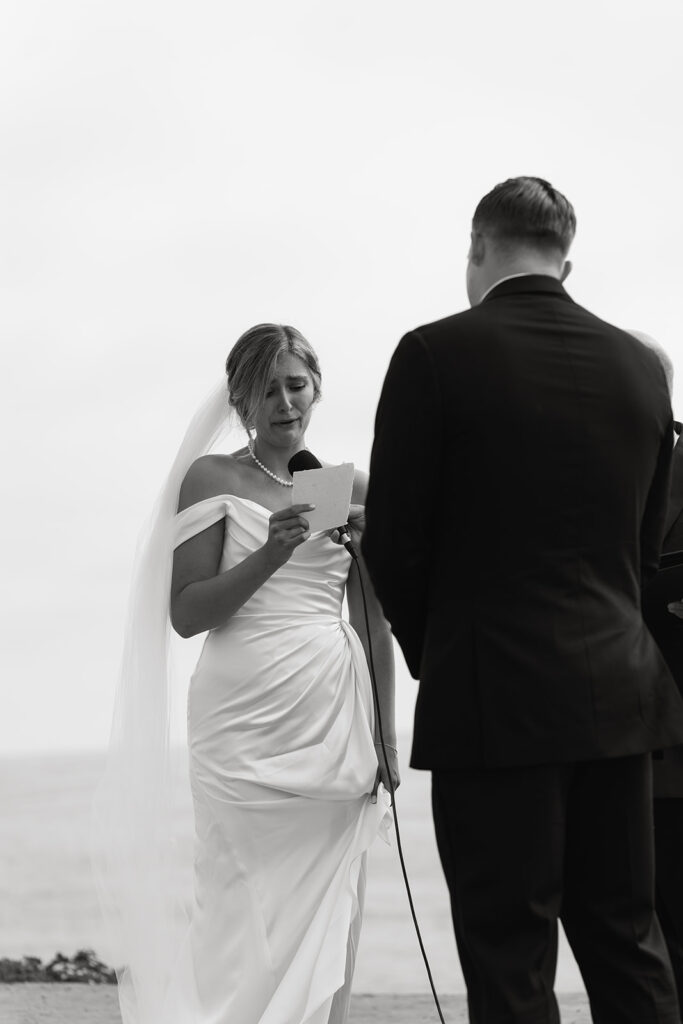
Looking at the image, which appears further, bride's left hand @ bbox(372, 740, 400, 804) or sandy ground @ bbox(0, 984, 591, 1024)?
sandy ground @ bbox(0, 984, 591, 1024)

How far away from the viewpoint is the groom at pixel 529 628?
1736mm

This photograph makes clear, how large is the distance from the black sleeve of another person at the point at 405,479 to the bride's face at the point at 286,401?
0.95 metres

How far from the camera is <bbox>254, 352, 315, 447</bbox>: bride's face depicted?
8.98 ft

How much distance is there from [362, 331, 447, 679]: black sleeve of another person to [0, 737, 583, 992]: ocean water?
12.7 feet

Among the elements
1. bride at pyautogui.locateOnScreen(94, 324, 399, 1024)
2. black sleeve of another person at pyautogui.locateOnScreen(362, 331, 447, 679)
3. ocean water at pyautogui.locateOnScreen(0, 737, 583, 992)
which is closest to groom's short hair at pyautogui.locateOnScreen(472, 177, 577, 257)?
black sleeve of another person at pyautogui.locateOnScreen(362, 331, 447, 679)

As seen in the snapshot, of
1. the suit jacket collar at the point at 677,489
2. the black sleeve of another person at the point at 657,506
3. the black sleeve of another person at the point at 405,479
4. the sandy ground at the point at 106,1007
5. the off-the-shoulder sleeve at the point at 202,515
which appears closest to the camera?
the black sleeve of another person at the point at 405,479

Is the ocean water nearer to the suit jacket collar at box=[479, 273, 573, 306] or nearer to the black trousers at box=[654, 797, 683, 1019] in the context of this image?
the black trousers at box=[654, 797, 683, 1019]

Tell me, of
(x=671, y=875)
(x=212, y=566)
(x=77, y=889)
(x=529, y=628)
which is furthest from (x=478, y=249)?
(x=77, y=889)

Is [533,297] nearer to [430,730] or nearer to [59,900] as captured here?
[430,730]

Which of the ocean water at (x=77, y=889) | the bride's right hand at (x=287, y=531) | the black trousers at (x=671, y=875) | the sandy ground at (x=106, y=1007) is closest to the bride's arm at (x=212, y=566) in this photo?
the bride's right hand at (x=287, y=531)

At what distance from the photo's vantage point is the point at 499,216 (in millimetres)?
1866

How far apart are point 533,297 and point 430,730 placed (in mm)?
666

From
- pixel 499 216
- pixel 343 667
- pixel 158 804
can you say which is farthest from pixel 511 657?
pixel 158 804

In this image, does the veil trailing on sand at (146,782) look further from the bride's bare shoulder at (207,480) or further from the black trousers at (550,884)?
the black trousers at (550,884)
